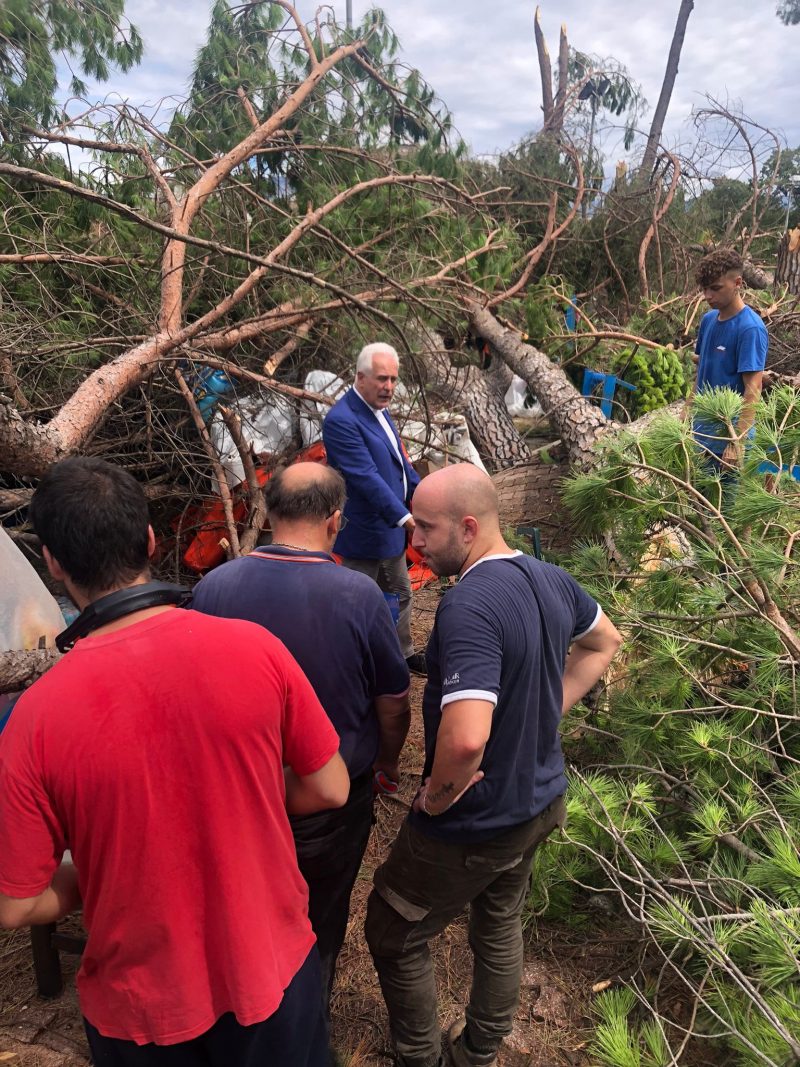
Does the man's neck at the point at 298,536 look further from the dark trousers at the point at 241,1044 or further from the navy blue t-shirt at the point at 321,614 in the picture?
the dark trousers at the point at 241,1044

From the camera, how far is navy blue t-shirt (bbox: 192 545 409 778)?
149cm

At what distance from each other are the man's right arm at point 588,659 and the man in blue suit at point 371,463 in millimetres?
1290

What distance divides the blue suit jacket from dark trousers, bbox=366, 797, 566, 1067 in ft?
5.37

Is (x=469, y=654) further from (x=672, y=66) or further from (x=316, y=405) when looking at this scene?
(x=672, y=66)

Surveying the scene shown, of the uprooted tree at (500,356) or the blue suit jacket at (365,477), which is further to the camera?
the blue suit jacket at (365,477)

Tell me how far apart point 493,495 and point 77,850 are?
1.00 metres

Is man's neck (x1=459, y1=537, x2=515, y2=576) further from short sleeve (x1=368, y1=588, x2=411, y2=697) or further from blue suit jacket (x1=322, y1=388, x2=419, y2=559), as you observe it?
blue suit jacket (x1=322, y1=388, x2=419, y2=559)

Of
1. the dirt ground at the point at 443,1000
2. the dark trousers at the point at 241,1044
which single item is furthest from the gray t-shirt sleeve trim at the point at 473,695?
the dirt ground at the point at 443,1000

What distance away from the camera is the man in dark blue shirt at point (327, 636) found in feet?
4.89

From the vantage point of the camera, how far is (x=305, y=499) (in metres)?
1.57

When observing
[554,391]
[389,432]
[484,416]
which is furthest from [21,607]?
[484,416]

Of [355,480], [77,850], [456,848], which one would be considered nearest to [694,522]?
[355,480]

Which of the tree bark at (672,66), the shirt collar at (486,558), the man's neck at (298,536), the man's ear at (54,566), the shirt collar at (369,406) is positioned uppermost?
the tree bark at (672,66)

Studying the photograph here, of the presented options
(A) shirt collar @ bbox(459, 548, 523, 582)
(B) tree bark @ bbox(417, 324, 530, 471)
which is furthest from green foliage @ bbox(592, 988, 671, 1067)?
(B) tree bark @ bbox(417, 324, 530, 471)
